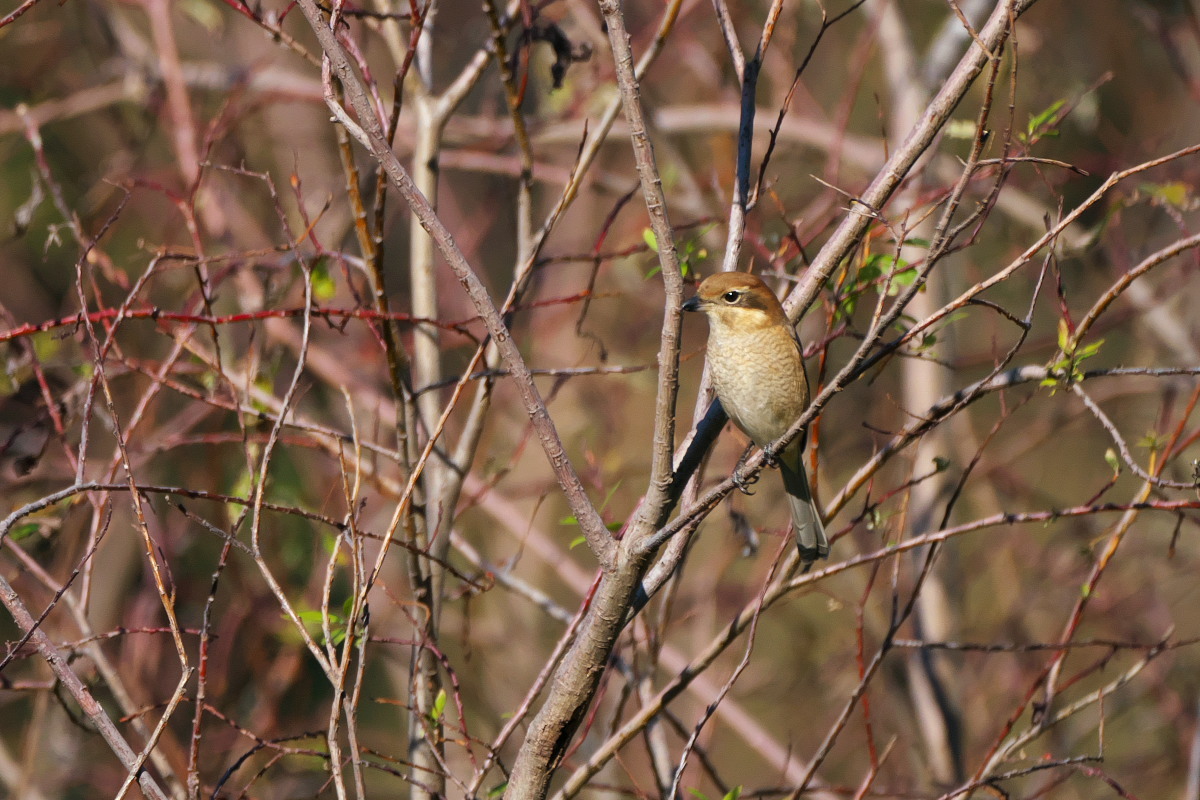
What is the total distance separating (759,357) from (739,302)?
0.58ft

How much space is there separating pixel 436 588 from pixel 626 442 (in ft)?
16.6

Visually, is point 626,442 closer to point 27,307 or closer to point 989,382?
point 27,307

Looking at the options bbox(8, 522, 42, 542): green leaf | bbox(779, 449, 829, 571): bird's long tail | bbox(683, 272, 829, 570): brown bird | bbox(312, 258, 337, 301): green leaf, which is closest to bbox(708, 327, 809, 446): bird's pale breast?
bbox(683, 272, 829, 570): brown bird

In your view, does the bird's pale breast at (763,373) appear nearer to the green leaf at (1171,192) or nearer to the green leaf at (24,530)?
the green leaf at (1171,192)

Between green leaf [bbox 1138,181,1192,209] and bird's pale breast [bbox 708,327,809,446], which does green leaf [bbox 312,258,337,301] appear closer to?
bird's pale breast [bbox 708,327,809,446]

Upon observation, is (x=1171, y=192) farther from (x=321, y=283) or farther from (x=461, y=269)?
(x=321, y=283)

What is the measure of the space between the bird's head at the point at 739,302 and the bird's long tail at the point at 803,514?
0.47 metres

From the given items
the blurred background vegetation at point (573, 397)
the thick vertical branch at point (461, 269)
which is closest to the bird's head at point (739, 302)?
the blurred background vegetation at point (573, 397)

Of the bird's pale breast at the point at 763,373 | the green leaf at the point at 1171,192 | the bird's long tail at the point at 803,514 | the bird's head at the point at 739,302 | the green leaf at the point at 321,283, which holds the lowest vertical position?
the bird's long tail at the point at 803,514

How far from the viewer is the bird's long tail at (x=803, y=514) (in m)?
2.74

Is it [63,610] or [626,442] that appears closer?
[63,610]

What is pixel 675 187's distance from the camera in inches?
226

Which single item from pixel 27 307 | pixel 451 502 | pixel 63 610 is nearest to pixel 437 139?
pixel 451 502

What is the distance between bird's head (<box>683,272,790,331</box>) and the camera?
3006 millimetres
